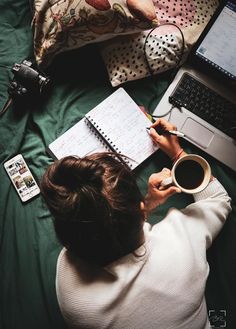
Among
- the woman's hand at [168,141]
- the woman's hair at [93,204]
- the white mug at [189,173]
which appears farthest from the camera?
the woman's hand at [168,141]

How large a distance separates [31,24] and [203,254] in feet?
2.89

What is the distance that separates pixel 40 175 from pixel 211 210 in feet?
1.71

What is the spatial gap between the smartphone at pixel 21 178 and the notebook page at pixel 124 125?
255mm

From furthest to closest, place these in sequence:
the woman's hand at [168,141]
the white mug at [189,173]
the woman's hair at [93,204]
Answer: the woman's hand at [168,141] → the white mug at [189,173] → the woman's hair at [93,204]

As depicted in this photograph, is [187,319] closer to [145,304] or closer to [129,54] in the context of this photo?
[145,304]

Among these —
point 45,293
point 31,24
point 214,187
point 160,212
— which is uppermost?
point 31,24

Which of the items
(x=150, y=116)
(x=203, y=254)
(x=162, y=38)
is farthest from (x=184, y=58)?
(x=203, y=254)

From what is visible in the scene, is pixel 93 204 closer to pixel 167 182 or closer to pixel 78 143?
pixel 167 182

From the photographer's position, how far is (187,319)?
0.82 meters


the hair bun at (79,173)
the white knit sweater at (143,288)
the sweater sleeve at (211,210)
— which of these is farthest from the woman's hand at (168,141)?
the hair bun at (79,173)

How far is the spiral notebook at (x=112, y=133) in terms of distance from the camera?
3.51 feet

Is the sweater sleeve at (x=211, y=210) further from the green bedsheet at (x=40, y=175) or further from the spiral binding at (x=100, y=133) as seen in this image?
the spiral binding at (x=100, y=133)

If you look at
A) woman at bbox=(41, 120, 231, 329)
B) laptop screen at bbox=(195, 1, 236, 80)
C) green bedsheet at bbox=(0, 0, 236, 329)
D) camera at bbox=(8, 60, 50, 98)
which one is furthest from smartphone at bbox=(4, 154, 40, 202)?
laptop screen at bbox=(195, 1, 236, 80)

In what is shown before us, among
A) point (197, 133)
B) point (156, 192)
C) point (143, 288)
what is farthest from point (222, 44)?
point (143, 288)
